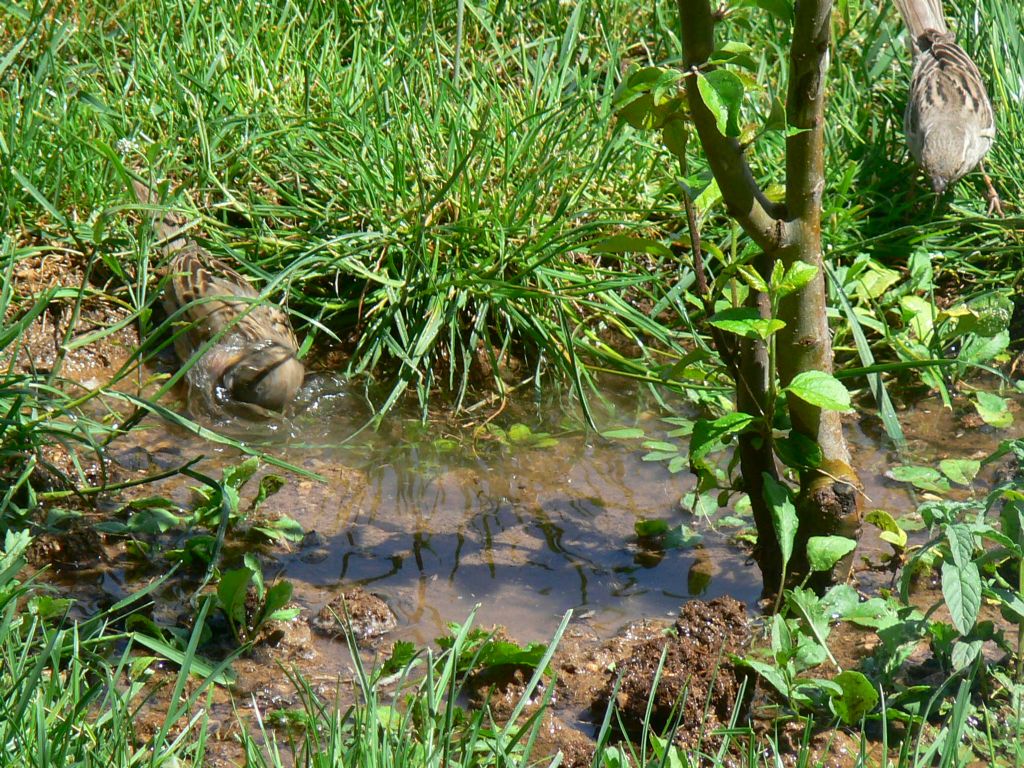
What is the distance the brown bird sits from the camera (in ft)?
14.4

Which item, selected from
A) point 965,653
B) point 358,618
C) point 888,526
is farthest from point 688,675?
point 358,618

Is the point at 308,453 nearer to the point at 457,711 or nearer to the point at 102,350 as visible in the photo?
the point at 102,350

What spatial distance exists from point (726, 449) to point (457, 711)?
1985 millimetres

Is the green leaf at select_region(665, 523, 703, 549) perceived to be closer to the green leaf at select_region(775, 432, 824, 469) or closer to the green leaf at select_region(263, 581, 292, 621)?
the green leaf at select_region(775, 432, 824, 469)

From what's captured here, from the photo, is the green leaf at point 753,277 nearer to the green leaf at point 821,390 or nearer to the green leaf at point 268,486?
the green leaf at point 821,390

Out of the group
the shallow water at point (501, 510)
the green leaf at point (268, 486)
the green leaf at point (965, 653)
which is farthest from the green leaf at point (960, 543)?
the green leaf at point (268, 486)

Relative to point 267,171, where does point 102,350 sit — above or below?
below

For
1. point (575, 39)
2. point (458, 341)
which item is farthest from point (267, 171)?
point (575, 39)

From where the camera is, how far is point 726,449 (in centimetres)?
414

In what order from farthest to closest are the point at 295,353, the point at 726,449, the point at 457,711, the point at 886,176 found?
the point at 886,176, the point at 295,353, the point at 726,449, the point at 457,711

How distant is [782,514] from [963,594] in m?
0.50

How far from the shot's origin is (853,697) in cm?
256

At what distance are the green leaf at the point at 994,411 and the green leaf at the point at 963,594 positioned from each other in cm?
196

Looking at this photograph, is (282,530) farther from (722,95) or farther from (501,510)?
(722,95)
